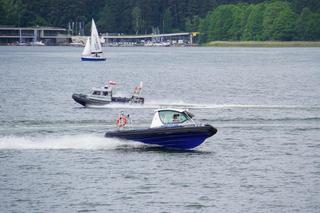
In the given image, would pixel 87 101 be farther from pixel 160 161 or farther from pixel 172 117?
pixel 160 161

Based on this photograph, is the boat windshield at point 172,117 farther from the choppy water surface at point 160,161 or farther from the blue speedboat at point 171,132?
the choppy water surface at point 160,161

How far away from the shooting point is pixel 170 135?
210 ft

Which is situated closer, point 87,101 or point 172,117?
point 172,117

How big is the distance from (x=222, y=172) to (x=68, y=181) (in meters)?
8.46

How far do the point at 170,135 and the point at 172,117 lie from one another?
109cm

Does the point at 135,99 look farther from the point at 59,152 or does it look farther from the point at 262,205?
the point at 262,205

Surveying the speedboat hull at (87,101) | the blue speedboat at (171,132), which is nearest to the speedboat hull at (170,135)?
the blue speedboat at (171,132)

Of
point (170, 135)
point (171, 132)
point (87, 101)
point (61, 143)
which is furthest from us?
point (87, 101)

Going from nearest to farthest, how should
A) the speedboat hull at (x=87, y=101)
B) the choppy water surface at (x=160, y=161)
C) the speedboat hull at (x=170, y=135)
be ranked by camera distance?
the choppy water surface at (x=160, y=161) < the speedboat hull at (x=170, y=135) < the speedboat hull at (x=87, y=101)

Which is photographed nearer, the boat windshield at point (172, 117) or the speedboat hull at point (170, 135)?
the speedboat hull at point (170, 135)

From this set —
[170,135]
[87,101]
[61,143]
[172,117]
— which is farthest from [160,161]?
[87,101]

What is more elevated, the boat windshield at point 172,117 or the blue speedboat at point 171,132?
the boat windshield at point 172,117

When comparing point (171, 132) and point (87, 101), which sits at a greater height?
point (171, 132)

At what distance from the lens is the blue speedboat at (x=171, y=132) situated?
63875mm
